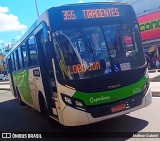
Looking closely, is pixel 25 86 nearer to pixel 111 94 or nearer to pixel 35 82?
pixel 35 82

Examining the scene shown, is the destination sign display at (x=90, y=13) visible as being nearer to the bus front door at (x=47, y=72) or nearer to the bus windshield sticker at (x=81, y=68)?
the bus front door at (x=47, y=72)

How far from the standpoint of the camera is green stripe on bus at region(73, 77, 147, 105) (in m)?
6.98

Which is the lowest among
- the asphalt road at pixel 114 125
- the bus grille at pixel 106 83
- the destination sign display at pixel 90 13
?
the asphalt road at pixel 114 125

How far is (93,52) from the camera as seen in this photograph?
7215 millimetres

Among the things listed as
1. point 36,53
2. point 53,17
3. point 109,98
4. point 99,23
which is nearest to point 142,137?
point 109,98

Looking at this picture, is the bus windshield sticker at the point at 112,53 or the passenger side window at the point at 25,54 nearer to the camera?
the bus windshield sticker at the point at 112,53

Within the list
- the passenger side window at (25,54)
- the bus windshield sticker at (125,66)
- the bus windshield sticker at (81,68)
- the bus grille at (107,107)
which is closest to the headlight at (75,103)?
the bus grille at (107,107)

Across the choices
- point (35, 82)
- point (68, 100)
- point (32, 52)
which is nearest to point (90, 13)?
point (68, 100)

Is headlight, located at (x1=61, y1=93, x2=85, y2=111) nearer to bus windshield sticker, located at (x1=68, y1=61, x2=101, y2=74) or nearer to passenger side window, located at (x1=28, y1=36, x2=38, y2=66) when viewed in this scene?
bus windshield sticker, located at (x1=68, y1=61, x2=101, y2=74)

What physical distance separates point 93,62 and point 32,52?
318cm

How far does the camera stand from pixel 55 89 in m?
7.55

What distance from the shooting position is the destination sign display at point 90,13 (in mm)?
7375

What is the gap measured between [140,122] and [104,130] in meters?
1.02

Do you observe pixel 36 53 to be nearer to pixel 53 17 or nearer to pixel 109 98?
pixel 53 17
